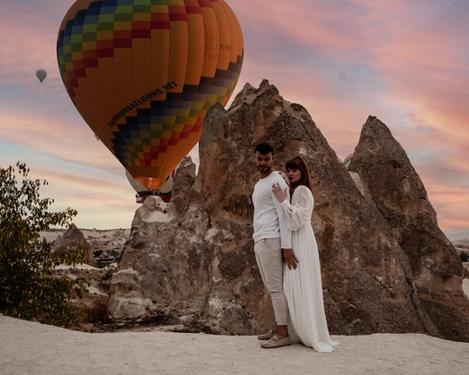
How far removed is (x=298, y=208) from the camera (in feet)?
20.0

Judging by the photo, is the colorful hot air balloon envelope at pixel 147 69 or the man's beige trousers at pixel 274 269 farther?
the colorful hot air balloon envelope at pixel 147 69

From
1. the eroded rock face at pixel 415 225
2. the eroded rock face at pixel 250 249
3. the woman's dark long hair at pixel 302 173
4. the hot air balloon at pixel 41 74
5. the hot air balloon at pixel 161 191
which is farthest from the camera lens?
the hot air balloon at pixel 41 74

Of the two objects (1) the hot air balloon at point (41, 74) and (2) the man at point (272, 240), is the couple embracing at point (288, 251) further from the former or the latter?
(1) the hot air balloon at point (41, 74)

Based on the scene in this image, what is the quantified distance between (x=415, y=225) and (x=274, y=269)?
15.2 feet

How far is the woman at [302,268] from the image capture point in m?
6.09

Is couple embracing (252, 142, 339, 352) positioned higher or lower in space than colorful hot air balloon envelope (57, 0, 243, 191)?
lower

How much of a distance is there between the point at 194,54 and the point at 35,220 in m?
15.2

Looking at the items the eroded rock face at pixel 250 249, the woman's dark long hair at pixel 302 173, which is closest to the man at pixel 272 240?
the woman's dark long hair at pixel 302 173

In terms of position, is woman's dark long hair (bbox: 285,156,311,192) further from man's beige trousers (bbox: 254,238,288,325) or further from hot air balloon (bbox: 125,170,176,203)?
hot air balloon (bbox: 125,170,176,203)

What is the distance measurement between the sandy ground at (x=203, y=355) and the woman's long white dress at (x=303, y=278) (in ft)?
0.64

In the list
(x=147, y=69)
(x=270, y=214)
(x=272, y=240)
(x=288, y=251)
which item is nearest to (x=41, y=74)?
(x=147, y=69)

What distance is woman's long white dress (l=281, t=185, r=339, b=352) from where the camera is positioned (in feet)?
20.1

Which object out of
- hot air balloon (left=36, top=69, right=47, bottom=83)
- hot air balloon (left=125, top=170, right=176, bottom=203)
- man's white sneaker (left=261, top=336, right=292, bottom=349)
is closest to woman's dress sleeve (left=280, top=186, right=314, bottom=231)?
man's white sneaker (left=261, top=336, right=292, bottom=349)

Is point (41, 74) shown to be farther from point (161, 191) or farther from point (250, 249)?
point (250, 249)
